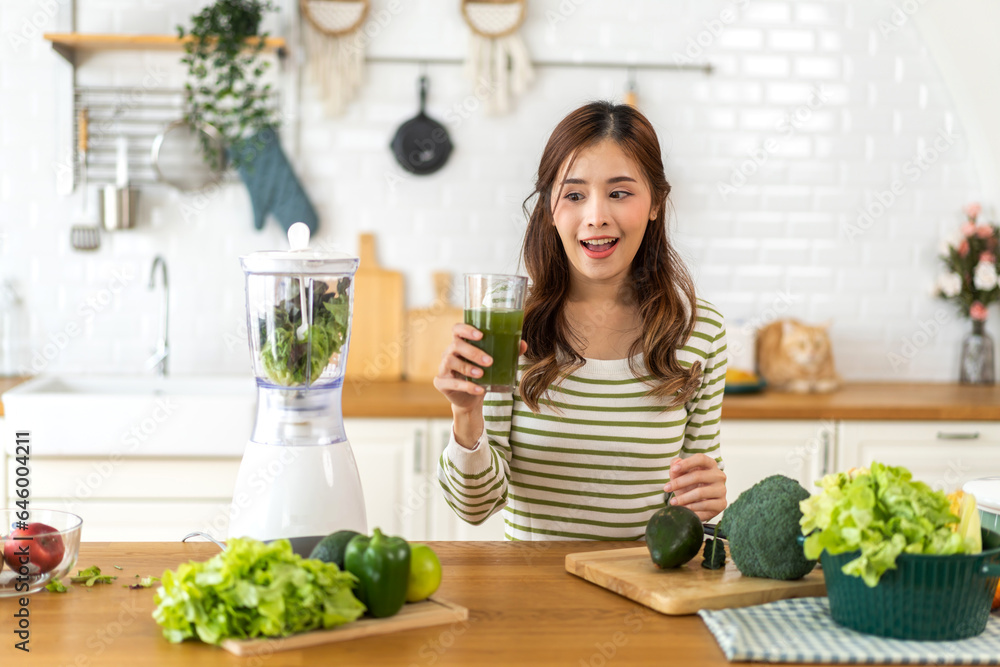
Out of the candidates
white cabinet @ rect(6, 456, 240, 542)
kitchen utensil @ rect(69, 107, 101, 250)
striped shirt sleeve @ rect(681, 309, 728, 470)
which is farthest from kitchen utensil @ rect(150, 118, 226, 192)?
striped shirt sleeve @ rect(681, 309, 728, 470)

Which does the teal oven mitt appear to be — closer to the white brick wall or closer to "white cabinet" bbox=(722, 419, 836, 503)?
the white brick wall

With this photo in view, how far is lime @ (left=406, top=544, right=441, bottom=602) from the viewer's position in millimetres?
1126

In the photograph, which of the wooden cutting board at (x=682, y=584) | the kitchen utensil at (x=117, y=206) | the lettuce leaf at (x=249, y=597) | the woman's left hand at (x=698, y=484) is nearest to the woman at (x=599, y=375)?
the woman's left hand at (x=698, y=484)

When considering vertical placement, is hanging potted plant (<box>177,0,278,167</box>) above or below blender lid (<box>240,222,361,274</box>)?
above

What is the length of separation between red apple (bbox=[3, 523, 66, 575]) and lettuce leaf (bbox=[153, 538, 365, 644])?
22cm

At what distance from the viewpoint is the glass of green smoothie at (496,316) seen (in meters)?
1.25

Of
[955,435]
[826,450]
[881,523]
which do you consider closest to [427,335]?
[826,450]

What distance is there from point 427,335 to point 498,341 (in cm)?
205

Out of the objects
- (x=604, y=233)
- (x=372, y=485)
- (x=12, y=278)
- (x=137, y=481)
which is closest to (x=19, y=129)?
(x=12, y=278)

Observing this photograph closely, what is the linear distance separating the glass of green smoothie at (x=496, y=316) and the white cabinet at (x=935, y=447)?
194 centimetres

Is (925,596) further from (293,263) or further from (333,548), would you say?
(293,263)

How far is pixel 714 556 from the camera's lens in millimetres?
1270

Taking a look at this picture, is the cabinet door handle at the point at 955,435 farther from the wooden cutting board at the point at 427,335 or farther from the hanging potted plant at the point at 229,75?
the hanging potted plant at the point at 229,75

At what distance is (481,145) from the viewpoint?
3355 mm
